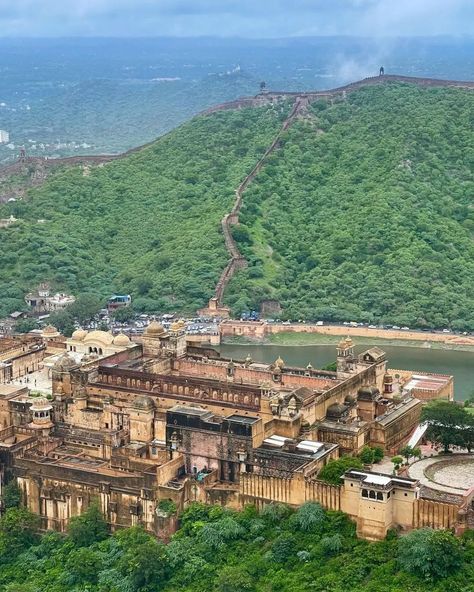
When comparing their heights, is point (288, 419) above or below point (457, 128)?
below

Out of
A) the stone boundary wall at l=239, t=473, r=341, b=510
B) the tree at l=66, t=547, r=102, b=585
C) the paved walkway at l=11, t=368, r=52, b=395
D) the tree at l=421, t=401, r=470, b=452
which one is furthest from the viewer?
the paved walkway at l=11, t=368, r=52, b=395

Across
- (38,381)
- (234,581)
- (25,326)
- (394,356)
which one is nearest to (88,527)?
(234,581)

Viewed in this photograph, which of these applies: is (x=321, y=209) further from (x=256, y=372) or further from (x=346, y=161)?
(x=256, y=372)

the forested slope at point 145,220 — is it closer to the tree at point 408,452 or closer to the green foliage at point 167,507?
the tree at point 408,452

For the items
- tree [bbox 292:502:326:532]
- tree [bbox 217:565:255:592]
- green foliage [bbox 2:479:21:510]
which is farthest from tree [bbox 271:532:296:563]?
green foliage [bbox 2:479:21:510]

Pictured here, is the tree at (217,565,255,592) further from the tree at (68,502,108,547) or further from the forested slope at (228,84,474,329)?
the forested slope at (228,84,474,329)

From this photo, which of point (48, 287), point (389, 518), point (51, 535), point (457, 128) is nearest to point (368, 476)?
point (389, 518)
